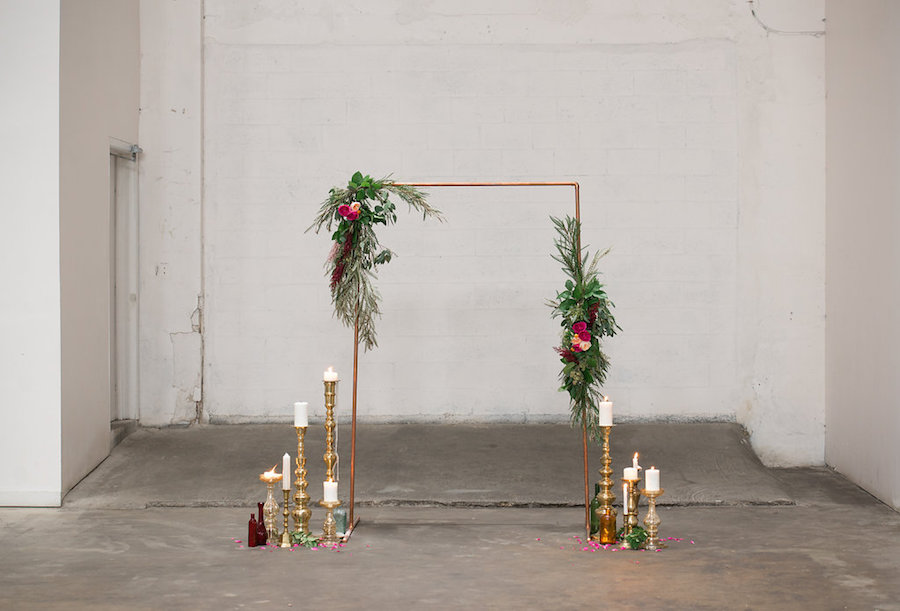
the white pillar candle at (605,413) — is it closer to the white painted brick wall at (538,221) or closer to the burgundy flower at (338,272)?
the burgundy flower at (338,272)

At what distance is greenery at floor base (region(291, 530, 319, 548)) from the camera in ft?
17.2

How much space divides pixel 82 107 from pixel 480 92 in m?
2.83

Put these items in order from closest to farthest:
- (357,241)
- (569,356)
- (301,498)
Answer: (301,498)
(569,356)
(357,241)

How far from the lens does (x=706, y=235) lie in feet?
25.1

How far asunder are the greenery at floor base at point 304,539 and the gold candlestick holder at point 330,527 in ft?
0.19

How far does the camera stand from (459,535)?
18.2 feet

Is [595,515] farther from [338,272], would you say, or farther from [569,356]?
[338,272]

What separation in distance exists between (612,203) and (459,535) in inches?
124

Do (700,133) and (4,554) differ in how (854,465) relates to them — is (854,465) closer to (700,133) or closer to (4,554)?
(700,133)

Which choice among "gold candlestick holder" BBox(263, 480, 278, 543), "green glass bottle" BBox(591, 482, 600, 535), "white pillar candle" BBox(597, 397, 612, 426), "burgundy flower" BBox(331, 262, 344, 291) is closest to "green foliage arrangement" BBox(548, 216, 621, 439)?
"white pillar candle" BBox(597, 397, 612, 426)

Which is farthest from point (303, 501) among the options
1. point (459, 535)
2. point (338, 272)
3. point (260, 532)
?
point (338, 272)

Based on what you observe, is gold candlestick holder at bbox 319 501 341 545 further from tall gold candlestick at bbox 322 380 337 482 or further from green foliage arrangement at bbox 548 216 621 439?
green foliage arrangement at bbox 548 216 621 439

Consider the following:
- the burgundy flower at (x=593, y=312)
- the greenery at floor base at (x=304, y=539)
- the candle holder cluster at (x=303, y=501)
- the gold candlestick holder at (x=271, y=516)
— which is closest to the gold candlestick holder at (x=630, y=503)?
the burgundy flower at (x=593, y=312)

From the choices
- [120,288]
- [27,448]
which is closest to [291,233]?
[120,288]
